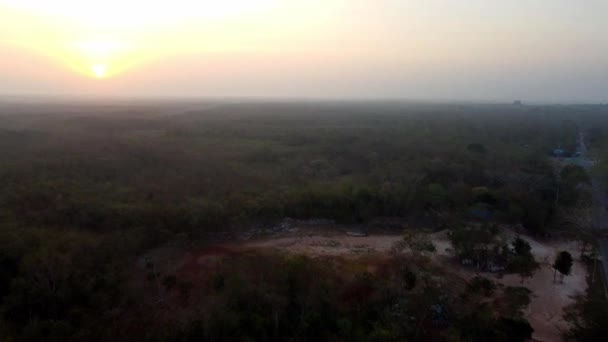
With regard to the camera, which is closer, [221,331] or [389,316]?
[221,331]

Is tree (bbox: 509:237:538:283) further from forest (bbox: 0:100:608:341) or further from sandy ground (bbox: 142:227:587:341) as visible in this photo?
sandy ground (bbox: 142:227:587:341)

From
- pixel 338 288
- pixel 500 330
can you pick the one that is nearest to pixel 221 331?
pixel 338 288

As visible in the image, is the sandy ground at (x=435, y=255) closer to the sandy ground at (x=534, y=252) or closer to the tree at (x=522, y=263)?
the sandy ground at (x=534, y=252)

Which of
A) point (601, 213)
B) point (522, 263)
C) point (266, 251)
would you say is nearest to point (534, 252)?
point (522, 263)

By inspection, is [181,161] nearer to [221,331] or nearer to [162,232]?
[162,232]

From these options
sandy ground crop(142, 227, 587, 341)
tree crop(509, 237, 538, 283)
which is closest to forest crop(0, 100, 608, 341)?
tree crop(509, 237, 538, 283)

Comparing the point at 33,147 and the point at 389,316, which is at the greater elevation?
the point at 33,147
